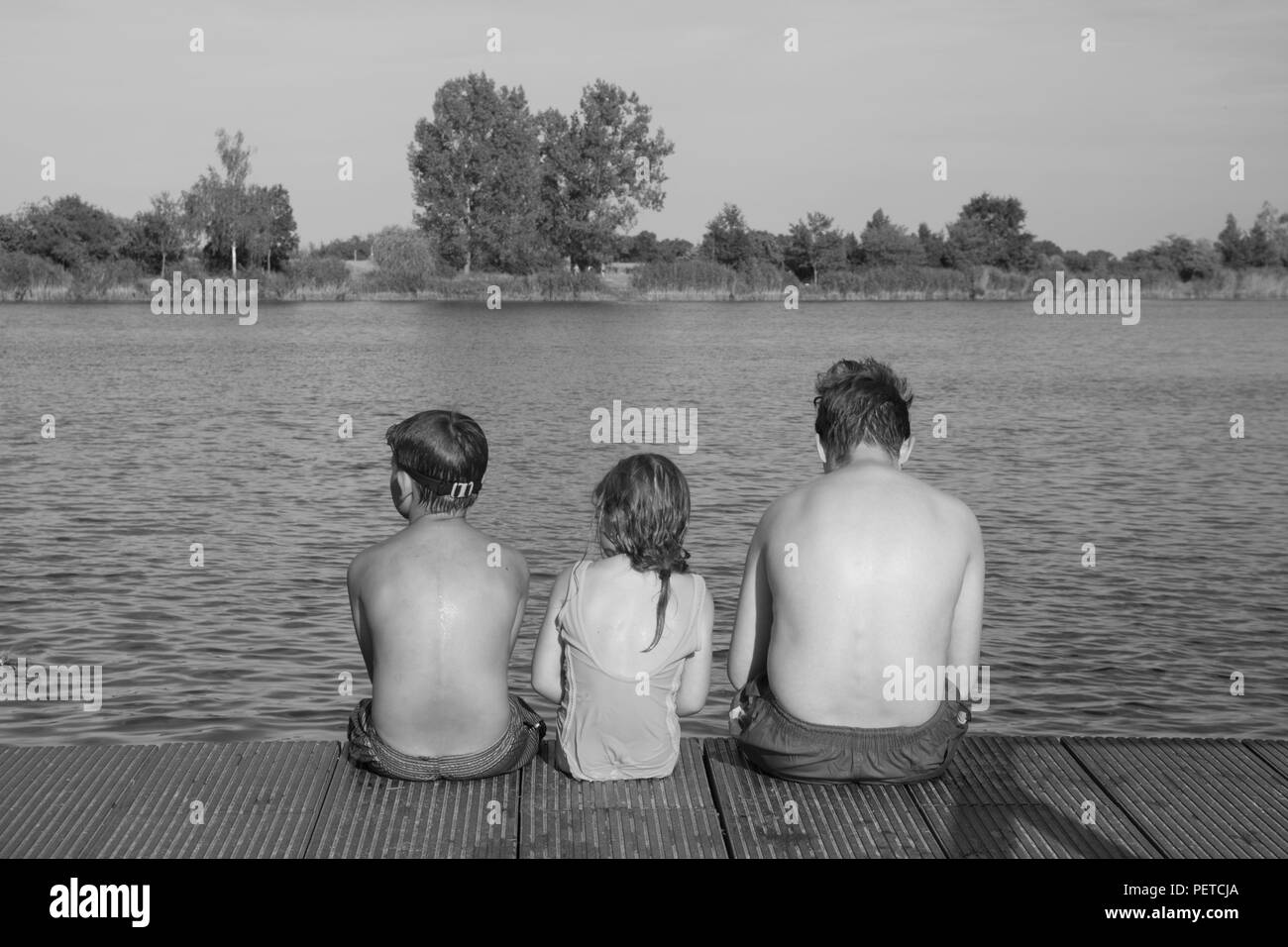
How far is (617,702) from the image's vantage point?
396 centimetres

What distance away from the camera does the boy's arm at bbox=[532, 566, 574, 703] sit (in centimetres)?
398

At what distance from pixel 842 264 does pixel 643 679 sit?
77383 millimetres

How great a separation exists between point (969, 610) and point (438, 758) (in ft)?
5.14

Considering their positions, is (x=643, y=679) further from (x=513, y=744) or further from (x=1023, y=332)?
(x=1023, y=332)

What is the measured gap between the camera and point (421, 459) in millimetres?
3963

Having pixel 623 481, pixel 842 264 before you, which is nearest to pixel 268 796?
pixel 623 481

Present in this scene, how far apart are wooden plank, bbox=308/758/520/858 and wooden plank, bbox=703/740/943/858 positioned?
613mm

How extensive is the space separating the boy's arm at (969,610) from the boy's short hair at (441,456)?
1371 millimetres

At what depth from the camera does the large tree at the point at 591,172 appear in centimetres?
8069

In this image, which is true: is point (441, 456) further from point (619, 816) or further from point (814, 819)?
point (814, 819)

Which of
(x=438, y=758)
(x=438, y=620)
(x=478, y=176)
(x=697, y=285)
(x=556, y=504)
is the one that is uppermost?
(x=478, y=176)

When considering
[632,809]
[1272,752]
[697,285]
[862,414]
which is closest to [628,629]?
[632,809]

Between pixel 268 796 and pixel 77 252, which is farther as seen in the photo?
pixel 77 252

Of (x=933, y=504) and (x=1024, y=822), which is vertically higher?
(x=933, y=504)
